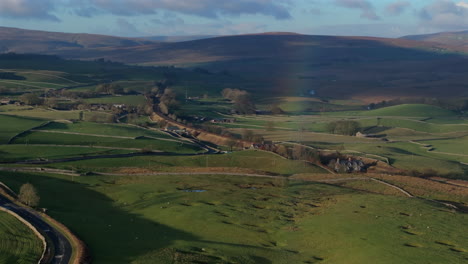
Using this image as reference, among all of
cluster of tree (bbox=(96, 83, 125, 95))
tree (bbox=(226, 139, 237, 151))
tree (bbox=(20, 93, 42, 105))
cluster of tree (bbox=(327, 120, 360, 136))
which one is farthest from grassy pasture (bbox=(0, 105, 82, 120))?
cluster of tree (bbox=(327, 120, 360, 136))

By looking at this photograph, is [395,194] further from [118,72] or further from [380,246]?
[118,72]

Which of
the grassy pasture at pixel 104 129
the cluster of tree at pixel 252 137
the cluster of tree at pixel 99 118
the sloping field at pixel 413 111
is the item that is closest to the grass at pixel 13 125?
the grassy pasture at pixel 104 129

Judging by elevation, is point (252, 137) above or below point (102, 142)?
below

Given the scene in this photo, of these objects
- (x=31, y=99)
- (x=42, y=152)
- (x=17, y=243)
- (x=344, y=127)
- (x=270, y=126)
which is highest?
(x=31, y=99)

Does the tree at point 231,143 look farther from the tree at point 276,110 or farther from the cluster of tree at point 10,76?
the cluster of tree at point 10,76

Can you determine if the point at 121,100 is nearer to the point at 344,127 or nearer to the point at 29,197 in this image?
the point at 344,127

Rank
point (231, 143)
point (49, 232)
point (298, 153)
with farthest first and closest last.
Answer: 1. point (231, 143)
2. point (298, 153)
3. point (49, 232)

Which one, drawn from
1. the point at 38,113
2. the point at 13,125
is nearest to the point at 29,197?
the point at 13,125
